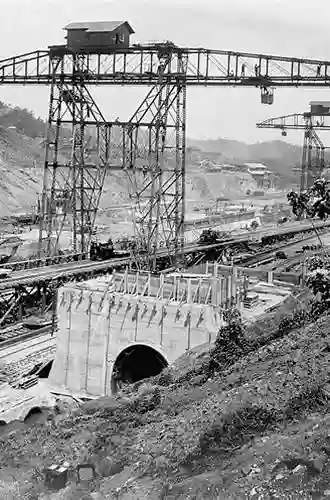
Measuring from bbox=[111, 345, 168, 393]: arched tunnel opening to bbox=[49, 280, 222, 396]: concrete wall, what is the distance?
193 mm

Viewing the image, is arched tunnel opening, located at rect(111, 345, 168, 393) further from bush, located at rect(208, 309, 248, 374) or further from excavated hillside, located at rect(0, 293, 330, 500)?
excavated hillside, located at rect(0, 293, 330, 500)

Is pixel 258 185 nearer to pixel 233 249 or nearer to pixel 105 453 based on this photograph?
pixel 233 249

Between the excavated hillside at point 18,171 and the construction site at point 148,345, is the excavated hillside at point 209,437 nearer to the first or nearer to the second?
the construction site at point 148,345

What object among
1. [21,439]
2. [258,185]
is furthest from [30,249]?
[258,185]

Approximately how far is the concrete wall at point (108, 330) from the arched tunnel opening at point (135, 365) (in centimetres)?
19

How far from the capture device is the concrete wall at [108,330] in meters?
19.2

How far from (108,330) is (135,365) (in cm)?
143

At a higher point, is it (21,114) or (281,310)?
(21,114)

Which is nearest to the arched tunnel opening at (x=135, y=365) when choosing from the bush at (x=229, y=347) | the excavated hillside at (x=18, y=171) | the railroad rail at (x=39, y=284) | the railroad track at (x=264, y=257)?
the bush at (x=229, y=347)

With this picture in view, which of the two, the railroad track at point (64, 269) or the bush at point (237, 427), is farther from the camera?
the railroad track at point (64, 269)

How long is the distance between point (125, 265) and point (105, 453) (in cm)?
2232

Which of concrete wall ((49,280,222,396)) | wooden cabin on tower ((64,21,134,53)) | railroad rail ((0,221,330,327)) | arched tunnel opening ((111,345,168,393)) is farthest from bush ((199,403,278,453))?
wooden cabin on tower ((64,21,134,53))

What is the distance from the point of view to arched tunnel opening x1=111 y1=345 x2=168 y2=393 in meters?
20.3

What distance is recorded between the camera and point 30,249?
5216 centimetres
